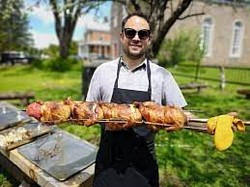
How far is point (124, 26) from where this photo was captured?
98.3 inches

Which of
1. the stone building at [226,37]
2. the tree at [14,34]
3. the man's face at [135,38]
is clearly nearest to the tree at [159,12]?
the man's face at [135,38]

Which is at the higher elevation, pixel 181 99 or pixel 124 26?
pixel 124 26

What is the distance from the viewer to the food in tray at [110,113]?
2.21 m

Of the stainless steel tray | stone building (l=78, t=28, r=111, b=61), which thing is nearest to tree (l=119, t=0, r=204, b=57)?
the stainless steel tray

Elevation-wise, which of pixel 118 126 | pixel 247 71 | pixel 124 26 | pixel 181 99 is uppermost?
pixel 124 26

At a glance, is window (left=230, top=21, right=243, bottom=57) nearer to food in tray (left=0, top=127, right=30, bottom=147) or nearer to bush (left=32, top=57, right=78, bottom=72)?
bush (left=32, top=57, right=78, bottom=72)

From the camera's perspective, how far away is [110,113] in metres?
2.27

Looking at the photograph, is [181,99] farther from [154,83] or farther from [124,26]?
[124,26]

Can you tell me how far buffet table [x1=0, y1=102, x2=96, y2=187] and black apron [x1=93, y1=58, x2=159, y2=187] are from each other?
2.71 feet

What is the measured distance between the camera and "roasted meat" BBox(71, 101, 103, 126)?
230cm

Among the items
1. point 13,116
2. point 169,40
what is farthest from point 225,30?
point 13,116

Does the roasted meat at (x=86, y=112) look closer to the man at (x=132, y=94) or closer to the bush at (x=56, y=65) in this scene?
the man at (x=132, y=94)

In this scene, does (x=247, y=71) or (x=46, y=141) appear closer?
(x=46, y=141)

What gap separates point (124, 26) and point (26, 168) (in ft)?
6.83
